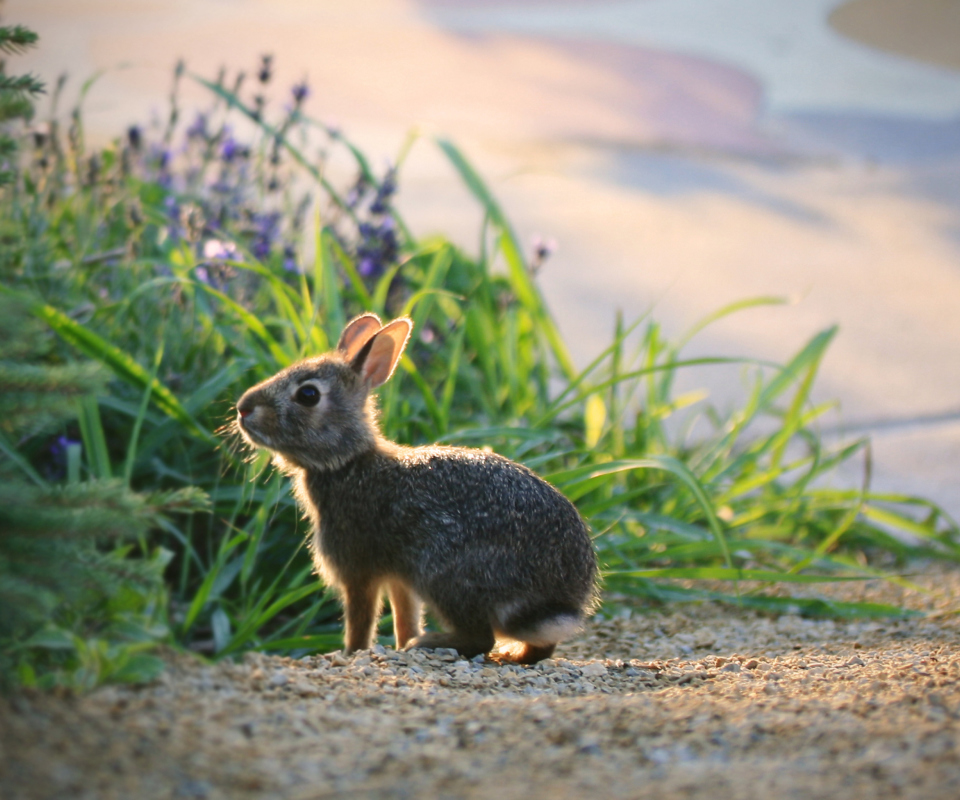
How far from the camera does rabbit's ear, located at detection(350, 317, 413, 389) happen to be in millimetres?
3057

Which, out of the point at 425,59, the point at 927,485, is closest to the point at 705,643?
the point at 927,485

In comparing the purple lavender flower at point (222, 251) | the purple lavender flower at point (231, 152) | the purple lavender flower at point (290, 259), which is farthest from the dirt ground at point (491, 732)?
the purple lavender flower at point (231, 152)

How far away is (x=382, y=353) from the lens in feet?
10.2

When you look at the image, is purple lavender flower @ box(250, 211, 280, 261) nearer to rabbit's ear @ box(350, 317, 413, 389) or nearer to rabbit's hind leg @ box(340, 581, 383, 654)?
rabbit's ear @ box(350, 317, 413, 389)

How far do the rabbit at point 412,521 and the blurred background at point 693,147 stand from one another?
1.46m

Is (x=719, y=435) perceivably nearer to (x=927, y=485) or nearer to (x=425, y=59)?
(x=927, y=485)

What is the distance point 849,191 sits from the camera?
8.32m

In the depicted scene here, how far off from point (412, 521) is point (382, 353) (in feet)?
1.81

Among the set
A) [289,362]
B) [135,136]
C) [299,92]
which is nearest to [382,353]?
[289,362]

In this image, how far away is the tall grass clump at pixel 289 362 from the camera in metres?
3.26

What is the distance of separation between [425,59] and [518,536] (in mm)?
10078

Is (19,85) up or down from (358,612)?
up

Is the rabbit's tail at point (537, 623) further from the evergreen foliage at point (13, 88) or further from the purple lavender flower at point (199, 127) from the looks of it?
the purple lavender flower at point (199, 127)

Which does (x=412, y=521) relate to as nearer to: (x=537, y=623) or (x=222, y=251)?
(x=537, y=623)
